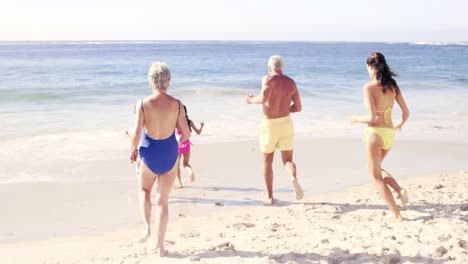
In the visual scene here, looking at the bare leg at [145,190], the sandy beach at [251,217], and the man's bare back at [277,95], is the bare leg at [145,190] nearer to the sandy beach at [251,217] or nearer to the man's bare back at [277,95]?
the sandy beach at [251,217]

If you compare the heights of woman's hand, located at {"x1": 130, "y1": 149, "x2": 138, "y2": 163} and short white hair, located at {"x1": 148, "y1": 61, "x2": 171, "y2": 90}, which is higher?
short white hair, located at {"x1": 148, "y1": 61, "x2": 171, "y2": 90}

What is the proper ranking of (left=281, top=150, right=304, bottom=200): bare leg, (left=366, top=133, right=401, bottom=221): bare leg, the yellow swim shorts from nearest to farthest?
(left=366, top=133, right=401, bottom=221): bare leg < (left=281, top=150, right=304, bottom=200): bare leg < the yellow swim shorts

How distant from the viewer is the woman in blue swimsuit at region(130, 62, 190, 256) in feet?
12.7

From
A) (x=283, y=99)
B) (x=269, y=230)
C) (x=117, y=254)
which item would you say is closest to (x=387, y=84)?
(x=283, y=99)

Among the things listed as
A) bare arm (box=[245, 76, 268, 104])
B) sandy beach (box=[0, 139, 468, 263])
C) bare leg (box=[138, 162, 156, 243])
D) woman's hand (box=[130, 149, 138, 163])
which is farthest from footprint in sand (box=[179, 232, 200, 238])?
bare arm (box=[245, 76, 268, 104])

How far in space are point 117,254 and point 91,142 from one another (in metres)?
5.46

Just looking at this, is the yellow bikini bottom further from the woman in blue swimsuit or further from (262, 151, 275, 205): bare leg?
the woman in blue swimsuit

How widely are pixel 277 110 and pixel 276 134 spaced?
267mm

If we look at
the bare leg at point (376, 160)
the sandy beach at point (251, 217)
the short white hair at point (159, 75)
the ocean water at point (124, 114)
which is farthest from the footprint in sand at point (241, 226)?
the ocean water at point (124, 114)

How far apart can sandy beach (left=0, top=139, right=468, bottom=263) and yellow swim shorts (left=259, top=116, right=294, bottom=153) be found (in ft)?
2.30

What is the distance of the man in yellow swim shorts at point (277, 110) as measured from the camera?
5.56m

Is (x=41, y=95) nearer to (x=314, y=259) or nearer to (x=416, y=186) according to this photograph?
(x=416, y=186)

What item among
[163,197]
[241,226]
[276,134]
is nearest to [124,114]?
[276,134]

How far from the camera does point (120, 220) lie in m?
5.48
